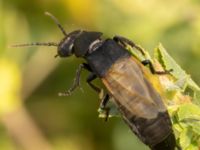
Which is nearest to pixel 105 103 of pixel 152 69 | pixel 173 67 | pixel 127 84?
pixel 127 84

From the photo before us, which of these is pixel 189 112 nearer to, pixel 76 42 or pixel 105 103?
pixel 105 103

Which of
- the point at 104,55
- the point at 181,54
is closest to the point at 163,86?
the point at 104,55

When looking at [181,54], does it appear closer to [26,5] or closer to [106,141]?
[106,141]

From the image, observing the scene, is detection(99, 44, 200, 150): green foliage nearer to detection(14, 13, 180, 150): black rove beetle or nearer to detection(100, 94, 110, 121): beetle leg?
detection(14, 13, 180, 150): black rove beetle

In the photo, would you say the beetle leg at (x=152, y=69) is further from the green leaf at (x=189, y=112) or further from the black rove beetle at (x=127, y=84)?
the green leaf at (x=189, y=112)

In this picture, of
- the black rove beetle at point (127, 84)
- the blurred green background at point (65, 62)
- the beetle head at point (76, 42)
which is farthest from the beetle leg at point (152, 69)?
the blurred green background at point (65, 62)

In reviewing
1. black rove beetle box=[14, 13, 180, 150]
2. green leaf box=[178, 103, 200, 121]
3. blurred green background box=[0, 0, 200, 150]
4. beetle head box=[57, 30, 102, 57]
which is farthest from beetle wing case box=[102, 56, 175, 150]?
blurred green background box=[0, 0, 200, 150]
